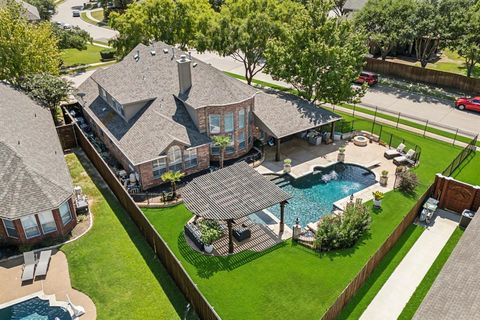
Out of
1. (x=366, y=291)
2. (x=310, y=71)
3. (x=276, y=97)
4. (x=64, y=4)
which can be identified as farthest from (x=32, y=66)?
(x=64, y=4)

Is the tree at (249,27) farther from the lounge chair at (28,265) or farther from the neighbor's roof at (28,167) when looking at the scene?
the lounge chair at (28,265)

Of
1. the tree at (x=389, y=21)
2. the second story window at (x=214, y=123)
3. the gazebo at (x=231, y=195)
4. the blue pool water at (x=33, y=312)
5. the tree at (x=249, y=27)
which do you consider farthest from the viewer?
the tree at (x=389, y=21)

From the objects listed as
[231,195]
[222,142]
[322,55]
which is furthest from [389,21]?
[231,195]

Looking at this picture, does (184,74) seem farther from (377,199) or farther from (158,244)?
(377,199)

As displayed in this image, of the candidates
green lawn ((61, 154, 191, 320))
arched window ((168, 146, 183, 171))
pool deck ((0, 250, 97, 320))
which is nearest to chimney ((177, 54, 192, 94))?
arched window ((168, 146, 183, 171))

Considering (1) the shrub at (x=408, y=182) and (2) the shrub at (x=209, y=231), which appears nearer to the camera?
(2) the shrub at (x=209, y=231)

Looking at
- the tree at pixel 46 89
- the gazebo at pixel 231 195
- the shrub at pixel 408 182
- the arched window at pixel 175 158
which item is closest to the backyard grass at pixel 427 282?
the shrub at pixel 408 182

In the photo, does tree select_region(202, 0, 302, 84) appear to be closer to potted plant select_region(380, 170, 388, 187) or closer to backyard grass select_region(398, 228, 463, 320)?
potted plant select_region(380, 170, 388, 187)

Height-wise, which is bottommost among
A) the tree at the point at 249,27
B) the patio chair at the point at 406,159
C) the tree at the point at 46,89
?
the patio chair at the point at 406,159
